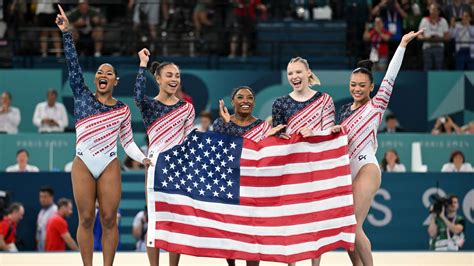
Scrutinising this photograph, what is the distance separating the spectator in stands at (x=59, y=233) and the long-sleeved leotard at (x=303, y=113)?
16.3ft

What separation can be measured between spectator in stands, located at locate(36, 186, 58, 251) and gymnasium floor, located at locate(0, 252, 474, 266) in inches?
73.0

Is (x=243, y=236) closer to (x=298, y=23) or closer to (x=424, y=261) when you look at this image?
(x=424, y=261)

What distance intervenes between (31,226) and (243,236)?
580cm

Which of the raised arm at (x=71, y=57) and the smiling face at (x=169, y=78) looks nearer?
the raised arm at (x=71, y=57)

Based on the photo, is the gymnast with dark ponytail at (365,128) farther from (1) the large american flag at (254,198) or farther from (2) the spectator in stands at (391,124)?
(2) the spectator in stands at (391,124)

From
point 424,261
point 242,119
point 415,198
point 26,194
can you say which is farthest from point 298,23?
point 242,119

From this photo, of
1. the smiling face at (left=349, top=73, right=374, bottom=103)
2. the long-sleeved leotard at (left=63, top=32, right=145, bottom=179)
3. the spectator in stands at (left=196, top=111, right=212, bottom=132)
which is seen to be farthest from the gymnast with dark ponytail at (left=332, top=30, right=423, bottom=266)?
the spectator in stands at (left=196, top=111, right=212, bottom=132)

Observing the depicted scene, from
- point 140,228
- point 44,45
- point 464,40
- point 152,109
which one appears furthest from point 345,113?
point 44,45

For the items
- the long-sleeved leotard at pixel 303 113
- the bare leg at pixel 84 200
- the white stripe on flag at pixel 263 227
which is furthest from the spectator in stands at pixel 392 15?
the bare leg at pixel 84 200

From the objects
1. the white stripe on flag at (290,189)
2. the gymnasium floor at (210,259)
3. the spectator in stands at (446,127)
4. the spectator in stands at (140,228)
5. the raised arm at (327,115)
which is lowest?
the spectator in stands at (140,228)

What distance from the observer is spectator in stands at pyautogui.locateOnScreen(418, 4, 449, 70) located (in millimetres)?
17797

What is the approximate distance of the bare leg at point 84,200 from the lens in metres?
10.3

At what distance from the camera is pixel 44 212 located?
49.7 feet

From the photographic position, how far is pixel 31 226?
50.1 feet
